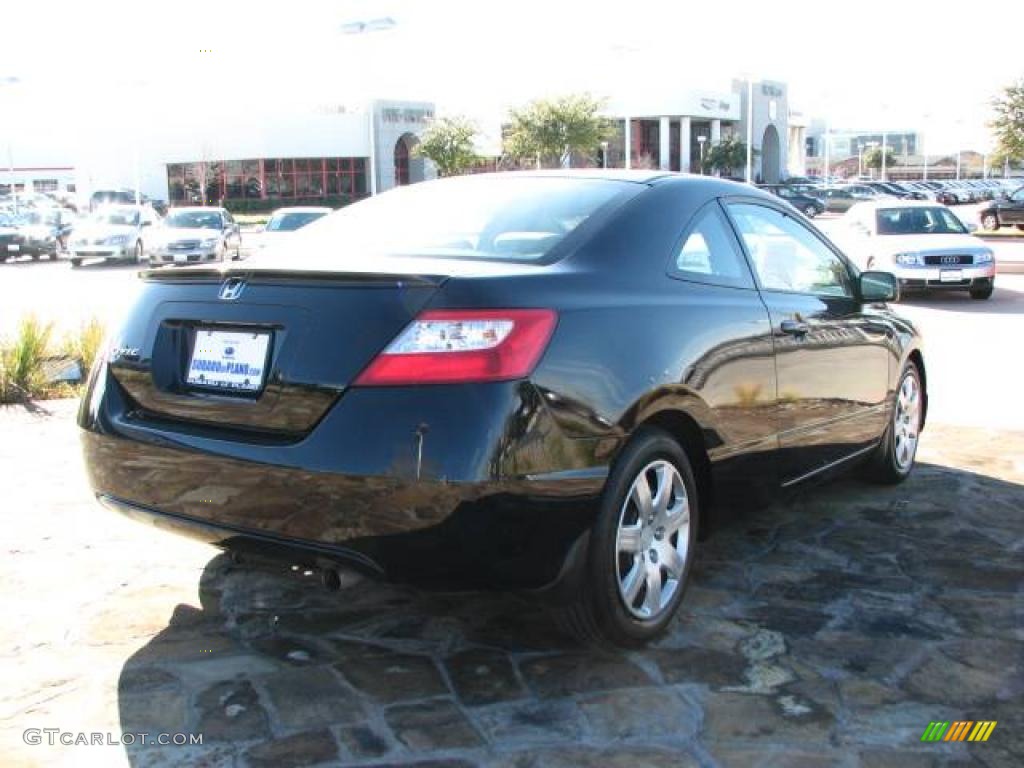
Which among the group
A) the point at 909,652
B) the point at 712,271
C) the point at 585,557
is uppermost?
the point at 712,271

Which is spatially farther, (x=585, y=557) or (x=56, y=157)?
(x=56, y=157)

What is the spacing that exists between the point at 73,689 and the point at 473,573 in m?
1.39

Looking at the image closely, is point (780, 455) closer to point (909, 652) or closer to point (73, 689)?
point (909, 652)

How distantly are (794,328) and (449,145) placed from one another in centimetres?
6328

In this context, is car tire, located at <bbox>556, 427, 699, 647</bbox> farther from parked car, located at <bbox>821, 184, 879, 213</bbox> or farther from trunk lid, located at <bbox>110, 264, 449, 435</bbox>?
parked car, located at <bbox>821, 184, 879, 213</bbox>

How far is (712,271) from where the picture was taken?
4.20 metres

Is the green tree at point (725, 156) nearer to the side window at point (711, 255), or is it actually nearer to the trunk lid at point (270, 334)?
the side window at point (711, 255)

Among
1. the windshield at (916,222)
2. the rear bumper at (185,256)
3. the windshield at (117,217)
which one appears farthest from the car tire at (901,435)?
the windshield at (117,217)

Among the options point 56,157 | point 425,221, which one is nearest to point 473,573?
point 425,221

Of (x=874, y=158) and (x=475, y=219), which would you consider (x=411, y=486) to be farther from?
(x=874, y=158)

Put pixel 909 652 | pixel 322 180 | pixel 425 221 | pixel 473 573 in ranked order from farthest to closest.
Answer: pixel 322 180, pixel 425 221, pixel 909 652, pixel 473 573

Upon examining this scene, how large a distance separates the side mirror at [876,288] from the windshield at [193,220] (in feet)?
79.6

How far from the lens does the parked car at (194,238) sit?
2622cm

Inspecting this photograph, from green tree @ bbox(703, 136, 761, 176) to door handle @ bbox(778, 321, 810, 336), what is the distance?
8132cm
